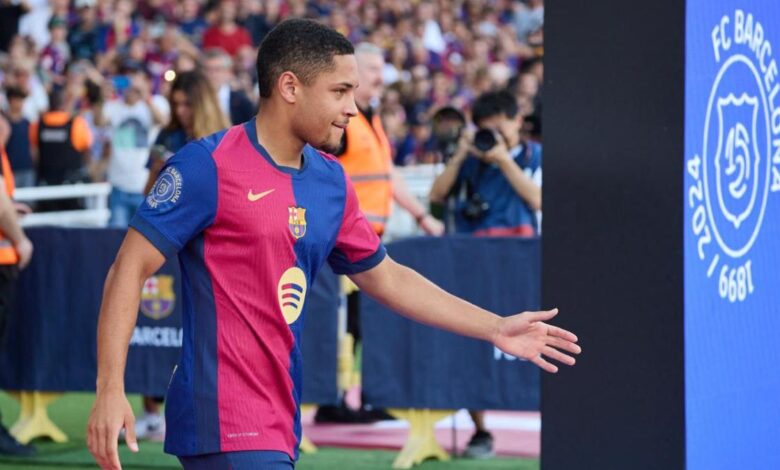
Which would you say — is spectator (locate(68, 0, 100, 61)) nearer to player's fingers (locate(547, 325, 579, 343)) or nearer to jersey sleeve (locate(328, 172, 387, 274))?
jersey sleeve (locate(328, 172, 387, 274))

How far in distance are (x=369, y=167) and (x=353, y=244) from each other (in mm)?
4876

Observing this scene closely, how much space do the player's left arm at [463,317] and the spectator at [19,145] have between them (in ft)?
37.6

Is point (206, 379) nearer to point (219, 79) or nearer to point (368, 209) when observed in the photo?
point (368, 209)

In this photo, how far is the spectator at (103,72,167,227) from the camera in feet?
46.8

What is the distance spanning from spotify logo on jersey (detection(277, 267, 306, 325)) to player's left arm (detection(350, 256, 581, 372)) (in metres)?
0.44

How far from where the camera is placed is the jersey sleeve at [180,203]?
423cm

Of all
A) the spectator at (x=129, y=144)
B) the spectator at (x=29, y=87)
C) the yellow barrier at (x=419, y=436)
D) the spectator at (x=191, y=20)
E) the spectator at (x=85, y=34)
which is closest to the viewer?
the yellow barrier at (x=419, y=436)

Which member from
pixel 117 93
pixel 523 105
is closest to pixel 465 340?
pixel 523 105

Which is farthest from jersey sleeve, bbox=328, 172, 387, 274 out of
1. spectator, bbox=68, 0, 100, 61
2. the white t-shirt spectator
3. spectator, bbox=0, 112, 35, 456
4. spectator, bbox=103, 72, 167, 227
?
spectator, bbox=68, 0, 100, 61

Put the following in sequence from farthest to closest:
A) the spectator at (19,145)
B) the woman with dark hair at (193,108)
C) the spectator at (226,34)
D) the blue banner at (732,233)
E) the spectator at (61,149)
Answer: the spectator at (226,34)
the spectator at (61,149)
the spectator at (19,145)
the woman with dark hair at (193,108)
the blue banner at (732,233)

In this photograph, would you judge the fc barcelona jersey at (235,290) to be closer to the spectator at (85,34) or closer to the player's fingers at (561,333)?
the player's fingers at (561,333)

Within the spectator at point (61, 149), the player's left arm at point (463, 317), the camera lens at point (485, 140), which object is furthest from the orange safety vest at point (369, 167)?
the spectator at point (61, 149)

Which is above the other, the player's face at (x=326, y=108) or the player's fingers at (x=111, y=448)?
the player's face at (x=326, y=108)

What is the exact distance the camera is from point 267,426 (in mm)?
4398
